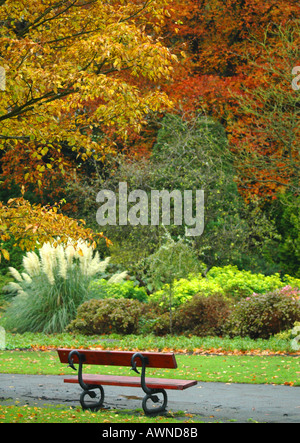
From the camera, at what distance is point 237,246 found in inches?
634

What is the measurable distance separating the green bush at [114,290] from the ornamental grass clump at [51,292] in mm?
176

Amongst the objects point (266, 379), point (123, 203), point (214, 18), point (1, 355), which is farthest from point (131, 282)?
point (214, 18)

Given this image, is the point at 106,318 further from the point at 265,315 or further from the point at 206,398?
the point at 206,398

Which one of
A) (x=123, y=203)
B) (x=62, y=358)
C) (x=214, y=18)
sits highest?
(x=214, y=18)

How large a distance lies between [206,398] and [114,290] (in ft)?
23.1

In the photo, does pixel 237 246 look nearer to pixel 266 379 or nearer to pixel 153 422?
pixel 266 379

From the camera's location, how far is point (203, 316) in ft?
38.7

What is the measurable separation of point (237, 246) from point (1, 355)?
7.48 metres

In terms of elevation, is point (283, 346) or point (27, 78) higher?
point (27, 78)

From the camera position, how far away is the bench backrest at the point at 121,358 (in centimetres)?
591

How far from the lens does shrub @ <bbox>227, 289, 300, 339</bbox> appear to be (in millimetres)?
10891

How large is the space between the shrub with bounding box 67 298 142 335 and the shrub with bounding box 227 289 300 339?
6.28ft

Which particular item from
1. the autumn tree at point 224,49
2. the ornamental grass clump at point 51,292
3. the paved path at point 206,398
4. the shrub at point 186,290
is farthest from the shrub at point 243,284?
the paved path at point 206,398

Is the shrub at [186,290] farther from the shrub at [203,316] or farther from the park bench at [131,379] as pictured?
the park bench at [131,379]
